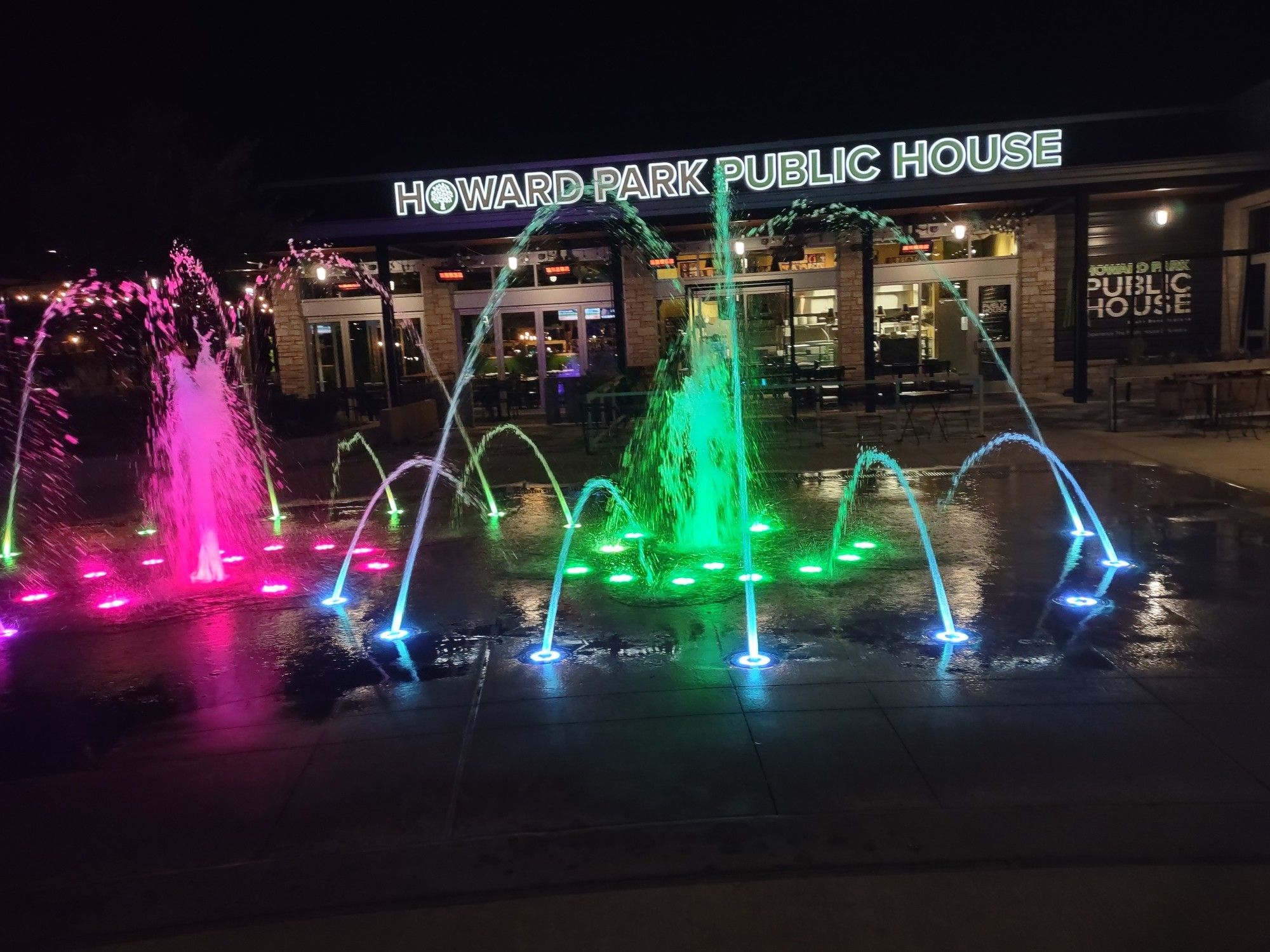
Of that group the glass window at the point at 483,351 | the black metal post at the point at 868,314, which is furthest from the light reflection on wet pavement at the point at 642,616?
the glass window at the point at 483,351

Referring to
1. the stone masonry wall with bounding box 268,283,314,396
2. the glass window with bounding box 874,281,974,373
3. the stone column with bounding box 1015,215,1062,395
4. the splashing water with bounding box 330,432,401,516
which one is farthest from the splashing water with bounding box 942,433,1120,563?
the stone masonry wall with bounding box 268,283,314,396

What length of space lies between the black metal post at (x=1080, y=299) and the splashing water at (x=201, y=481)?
14.3 meters

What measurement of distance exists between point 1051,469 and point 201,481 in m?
9.37

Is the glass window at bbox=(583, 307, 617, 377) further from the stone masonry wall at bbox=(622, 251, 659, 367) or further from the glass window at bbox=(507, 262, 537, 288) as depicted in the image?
the glass window at bbox=(507, 262, 537, 288)

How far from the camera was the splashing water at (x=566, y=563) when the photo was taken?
5711 mm

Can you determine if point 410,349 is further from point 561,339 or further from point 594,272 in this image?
point 594,272

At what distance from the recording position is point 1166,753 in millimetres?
4023

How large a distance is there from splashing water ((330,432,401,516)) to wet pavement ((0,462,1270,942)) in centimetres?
332

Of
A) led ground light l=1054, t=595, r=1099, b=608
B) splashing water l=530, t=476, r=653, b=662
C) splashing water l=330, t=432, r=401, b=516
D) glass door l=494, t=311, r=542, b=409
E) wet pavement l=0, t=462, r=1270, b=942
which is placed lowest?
wet pavement l=0, t=462, r=1270, b=942

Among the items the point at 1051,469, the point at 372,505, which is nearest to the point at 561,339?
the point at 372,505

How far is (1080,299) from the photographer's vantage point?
17.0m

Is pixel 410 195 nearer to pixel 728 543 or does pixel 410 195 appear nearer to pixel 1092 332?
pixel 728 543

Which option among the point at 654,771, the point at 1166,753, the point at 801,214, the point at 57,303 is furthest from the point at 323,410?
the point at 1166,753

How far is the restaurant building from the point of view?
655 inches
